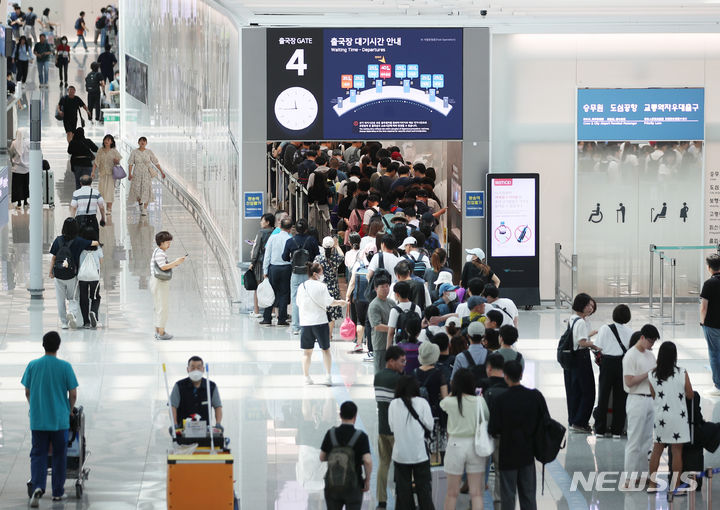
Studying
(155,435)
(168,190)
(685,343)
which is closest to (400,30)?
(685,343)

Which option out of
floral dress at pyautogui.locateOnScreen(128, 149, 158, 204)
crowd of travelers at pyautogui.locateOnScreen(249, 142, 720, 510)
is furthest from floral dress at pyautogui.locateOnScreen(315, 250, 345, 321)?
floral dress at pyautogui.locateOnScreen(128, 149, 158, 204)

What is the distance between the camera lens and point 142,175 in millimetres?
23312

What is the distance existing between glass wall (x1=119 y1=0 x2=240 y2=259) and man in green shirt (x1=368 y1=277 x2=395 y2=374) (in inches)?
239

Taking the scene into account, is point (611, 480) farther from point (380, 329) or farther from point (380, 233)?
point (380, 233)

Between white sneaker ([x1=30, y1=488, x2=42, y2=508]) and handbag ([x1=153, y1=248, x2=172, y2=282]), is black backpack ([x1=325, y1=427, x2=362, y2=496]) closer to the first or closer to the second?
white sneaker ([x1=30, y1=488, x2=42, y2=508])

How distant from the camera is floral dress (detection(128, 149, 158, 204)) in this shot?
23.3 m

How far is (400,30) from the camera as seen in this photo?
55.0 feet

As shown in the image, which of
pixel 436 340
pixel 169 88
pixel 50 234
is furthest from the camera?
pixel 169 88

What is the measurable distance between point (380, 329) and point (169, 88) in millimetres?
16372

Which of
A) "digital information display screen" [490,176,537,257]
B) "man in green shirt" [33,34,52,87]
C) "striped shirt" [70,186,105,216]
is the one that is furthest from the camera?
"man in green shirt" [33,34,52,87]

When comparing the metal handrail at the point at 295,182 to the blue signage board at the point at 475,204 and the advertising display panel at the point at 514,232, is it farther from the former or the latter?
the advertising display panel at the point at 514,232

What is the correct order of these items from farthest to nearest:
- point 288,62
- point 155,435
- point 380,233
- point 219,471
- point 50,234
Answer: point 50,234
point 288,62
point 380,233
point 155,435
point 219,471

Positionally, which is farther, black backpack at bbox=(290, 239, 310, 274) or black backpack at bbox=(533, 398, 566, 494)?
black backpack at bbox=(290, 239, 310, 274)

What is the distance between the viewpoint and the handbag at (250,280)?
15.7m
